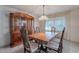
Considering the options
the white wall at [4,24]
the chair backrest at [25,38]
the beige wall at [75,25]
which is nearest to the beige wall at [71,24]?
the beige wall at [75,25]

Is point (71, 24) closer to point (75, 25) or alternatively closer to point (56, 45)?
point (75, 25)

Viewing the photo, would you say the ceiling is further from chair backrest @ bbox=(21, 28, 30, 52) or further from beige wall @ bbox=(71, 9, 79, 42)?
chair backrest @ bbox=(21, 28, 30, 52)

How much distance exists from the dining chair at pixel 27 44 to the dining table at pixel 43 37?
91mm

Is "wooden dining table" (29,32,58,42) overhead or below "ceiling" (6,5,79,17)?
below

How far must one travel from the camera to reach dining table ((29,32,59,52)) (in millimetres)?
1698

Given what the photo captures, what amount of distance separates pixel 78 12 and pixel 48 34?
649 millimetres

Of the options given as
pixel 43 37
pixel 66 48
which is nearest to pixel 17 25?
pixel 43 37

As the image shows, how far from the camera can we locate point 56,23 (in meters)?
1.70

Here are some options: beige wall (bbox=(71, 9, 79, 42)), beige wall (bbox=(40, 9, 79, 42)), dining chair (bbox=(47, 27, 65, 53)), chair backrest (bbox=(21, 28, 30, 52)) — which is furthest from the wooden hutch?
beige wall (bbox=(71, 9, 79, 42))

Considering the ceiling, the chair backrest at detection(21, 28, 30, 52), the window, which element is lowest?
the chair backrest at detection(21, 28, 30, 52)

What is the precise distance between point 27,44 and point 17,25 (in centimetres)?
39

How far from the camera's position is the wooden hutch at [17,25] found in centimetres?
168

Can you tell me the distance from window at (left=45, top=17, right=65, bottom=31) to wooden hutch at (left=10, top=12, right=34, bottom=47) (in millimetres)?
272
